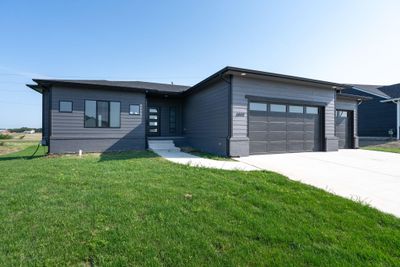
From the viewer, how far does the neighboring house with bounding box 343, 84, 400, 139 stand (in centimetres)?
1739

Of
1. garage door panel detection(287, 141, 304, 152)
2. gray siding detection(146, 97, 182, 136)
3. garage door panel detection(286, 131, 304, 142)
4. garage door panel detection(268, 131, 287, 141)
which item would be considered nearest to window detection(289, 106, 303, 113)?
garage door panel detection(286, 131, 304, 142)

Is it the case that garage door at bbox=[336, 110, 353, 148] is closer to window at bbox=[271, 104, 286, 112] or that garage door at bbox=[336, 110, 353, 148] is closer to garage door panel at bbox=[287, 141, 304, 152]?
garage door panel at bbox=[287, 141, 304, 152]

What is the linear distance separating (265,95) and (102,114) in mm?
8632

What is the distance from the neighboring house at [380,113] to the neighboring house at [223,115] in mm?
8888

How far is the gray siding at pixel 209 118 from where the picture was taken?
908 centimetres

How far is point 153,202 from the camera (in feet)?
11.2

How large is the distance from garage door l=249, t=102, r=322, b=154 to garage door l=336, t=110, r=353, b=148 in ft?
8.47

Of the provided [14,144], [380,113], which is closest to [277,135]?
[380,113]

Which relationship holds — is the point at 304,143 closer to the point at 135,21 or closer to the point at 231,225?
the point at 231,225

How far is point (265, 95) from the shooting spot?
947cm

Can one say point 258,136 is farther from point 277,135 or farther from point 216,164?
point 216,164

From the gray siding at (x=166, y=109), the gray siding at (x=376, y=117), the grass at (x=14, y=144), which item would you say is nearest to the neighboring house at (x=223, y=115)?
the gray siding at (x=166, y=109)

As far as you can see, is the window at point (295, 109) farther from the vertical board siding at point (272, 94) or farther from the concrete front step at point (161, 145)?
the concrete front step at point (161, 145)

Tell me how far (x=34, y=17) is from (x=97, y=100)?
615 cm
